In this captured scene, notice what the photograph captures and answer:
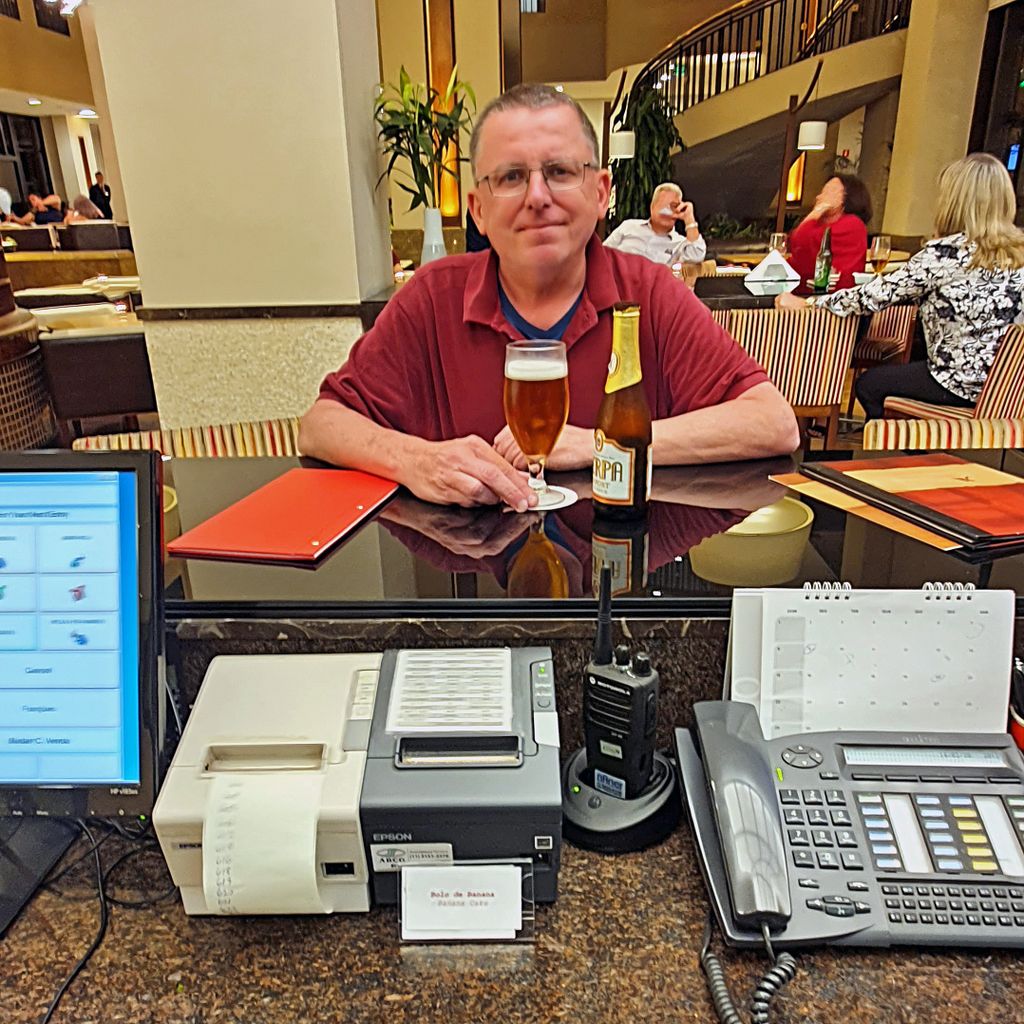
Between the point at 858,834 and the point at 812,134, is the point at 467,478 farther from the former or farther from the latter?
the point at 812,134

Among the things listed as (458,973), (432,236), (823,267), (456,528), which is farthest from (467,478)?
(823,267)

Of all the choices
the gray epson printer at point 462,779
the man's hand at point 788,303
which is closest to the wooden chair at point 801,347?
the man's hand at point 788,303

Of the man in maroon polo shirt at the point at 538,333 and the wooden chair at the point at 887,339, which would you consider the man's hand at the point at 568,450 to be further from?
the wooden chair at the point at 887,339

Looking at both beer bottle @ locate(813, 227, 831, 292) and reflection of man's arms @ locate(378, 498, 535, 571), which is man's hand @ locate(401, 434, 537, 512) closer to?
reflection of man's arms @ locate(378, 498, 535, 571)

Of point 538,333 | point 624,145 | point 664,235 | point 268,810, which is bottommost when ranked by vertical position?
point 268,810

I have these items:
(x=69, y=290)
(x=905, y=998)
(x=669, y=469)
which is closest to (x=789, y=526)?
(x=669, y=469)

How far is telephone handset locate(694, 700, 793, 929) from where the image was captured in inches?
23.7

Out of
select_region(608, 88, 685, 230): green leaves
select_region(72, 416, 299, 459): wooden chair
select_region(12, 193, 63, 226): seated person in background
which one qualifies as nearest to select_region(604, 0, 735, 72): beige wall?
select_region(608, 88, 685, 230): green leaves

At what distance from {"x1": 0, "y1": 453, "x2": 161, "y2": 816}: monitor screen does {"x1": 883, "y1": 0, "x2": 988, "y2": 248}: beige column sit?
24.7 feet

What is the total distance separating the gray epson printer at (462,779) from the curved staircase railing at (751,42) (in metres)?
8.97

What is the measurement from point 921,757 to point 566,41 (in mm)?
12354

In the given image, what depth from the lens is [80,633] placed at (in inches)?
26.4

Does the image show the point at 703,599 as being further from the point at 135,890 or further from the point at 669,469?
the point at 135,890

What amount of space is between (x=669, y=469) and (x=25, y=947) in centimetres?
100
